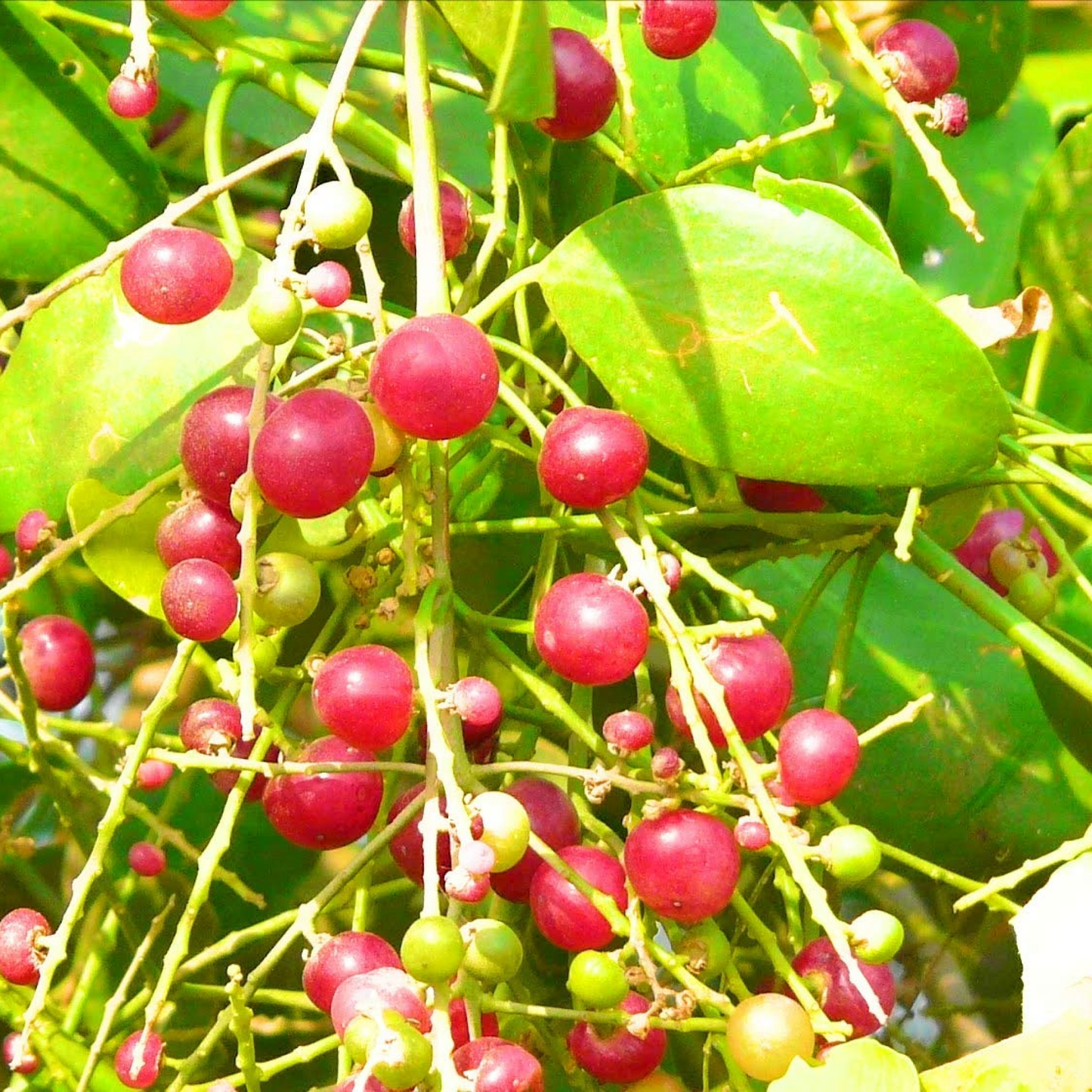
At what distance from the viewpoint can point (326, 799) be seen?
0.53 m

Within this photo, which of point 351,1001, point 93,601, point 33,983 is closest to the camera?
Answer: point 351,1001

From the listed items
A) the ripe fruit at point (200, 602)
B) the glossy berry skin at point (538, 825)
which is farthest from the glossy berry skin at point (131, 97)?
the glossy berry skin at point (538, 825)

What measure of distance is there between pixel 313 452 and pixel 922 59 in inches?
13.6

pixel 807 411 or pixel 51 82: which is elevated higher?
pixel 51 82

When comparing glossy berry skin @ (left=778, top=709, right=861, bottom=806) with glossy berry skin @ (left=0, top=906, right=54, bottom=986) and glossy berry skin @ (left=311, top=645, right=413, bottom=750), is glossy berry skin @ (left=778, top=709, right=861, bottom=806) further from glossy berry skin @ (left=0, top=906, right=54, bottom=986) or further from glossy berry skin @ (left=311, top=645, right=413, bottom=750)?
glossy berry skin @ (left=0, top=906, right=54, bottom=986)

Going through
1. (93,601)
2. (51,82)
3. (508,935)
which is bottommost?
(93,601)

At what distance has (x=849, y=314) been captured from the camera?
0.48 meters

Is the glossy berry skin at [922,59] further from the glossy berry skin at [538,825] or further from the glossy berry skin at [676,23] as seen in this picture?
the glossy berry skin at [538,825]

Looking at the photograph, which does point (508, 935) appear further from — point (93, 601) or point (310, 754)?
point (93, 601)

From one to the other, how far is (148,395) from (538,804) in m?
0.24

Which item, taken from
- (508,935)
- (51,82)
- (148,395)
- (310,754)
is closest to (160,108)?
(51,82)

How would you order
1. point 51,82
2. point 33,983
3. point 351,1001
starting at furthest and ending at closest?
point 51,82 < point 33,983 < point 351,1001

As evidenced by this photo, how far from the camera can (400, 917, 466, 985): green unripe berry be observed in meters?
0.41

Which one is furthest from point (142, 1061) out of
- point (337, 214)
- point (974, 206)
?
point (974, 206)
